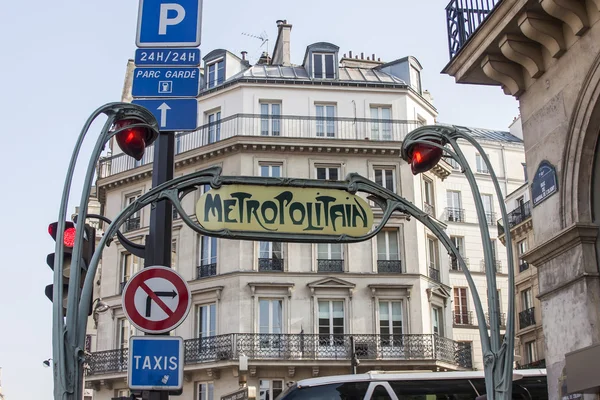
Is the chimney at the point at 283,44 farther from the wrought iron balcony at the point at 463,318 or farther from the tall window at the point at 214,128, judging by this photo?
the wrought iron balcony at the point at 463,318

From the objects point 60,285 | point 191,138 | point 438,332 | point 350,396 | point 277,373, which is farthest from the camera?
point 191,138

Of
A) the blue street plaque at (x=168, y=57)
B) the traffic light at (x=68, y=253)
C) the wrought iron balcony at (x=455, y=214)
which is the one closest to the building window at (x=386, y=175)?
the wrought iron balcony at (x=455, y=214)

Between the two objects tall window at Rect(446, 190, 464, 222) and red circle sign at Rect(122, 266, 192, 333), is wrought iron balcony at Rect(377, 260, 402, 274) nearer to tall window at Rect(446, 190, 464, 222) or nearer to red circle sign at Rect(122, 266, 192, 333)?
tall window at Rect(446, 190, 464, 222)

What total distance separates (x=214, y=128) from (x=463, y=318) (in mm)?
16529

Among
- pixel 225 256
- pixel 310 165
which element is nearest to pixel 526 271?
pixel 310 165

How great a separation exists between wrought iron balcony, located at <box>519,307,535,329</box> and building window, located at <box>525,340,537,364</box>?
888 millimetres

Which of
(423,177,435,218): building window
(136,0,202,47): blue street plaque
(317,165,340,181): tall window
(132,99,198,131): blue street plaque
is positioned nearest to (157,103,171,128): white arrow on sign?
(132,99,198,131): blue street plaque

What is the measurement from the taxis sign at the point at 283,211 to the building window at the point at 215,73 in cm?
3135

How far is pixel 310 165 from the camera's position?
116 ft

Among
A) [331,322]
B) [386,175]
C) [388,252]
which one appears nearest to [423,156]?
[331,322]

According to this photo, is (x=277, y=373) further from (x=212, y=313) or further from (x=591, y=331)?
(x=591, y=331)

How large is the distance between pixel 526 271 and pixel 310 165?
13.7 m

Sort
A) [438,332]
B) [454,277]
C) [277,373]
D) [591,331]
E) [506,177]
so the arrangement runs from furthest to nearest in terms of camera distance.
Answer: [506,177], [454,277], [438,332], [277,373], [591,331]

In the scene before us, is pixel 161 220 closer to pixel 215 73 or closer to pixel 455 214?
pixel 215 73
